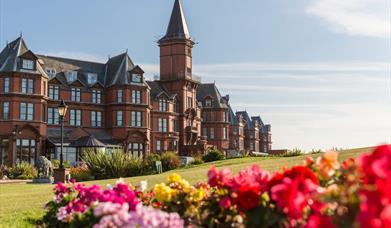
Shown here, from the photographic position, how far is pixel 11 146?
47.6 m

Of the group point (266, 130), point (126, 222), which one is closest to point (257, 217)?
point (126, 222)

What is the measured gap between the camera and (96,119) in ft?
188

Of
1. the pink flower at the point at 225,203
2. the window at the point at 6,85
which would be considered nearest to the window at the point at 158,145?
the window at the point at 6,85

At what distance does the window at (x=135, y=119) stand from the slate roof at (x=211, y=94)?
76.7 ft

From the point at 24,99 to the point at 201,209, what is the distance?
47.2 metres

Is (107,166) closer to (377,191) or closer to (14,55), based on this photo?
(14,55)

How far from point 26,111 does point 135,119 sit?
1333 cm

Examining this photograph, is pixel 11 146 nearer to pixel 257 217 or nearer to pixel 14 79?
pixel 14 79

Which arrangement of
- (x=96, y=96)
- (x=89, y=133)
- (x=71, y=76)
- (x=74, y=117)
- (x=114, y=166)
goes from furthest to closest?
(x=96, y=96) < (x=71, y=76) < (x=74, y=117) < (x=89, y=133) < (x=114, y=166)

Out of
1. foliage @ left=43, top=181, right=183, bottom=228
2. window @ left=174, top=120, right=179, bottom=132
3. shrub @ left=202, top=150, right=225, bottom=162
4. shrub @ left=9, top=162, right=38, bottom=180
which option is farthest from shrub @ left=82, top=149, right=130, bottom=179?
window @ left=174, top=120, right=179, bottom=132

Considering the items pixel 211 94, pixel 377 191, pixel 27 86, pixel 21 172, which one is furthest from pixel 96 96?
Result: pixel 377 191

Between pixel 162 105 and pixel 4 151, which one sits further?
pixel 162 105

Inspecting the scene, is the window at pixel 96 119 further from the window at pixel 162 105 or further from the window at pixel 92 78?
the window at pixel 162 105

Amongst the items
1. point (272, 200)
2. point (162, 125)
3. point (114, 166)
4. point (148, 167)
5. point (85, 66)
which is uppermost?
point (85, 66)
